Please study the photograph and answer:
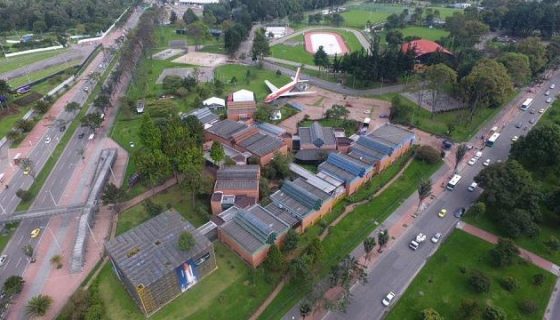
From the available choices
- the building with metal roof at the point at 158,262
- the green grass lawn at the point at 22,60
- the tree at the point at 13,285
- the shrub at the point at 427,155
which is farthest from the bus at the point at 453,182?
the green grass lawn at the point at 22,60

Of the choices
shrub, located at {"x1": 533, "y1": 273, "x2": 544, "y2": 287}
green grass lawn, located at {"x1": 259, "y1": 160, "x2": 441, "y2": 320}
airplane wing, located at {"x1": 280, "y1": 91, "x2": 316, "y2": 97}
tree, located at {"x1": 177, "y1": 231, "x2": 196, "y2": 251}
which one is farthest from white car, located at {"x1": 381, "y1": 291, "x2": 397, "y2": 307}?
airplane wing, located at {"x1": 280, "y1": 91, "x2": 316, "y2": 97}

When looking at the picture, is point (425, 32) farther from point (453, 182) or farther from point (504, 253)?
point (504, 253)

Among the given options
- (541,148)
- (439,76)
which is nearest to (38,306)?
(541,148)

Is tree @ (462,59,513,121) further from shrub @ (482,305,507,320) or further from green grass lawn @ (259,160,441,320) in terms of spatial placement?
shrub @ (482,305,507,320)

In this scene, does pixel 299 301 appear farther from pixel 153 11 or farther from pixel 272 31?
pixel 153 11

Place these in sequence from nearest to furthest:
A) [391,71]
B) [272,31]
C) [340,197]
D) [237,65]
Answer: [340,197], [391,71], [237,65], [272,31]

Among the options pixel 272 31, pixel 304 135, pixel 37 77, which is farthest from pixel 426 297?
pixel 272 31

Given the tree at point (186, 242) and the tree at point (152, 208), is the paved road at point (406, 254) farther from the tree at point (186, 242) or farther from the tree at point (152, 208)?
the tree at point (152, 208)
